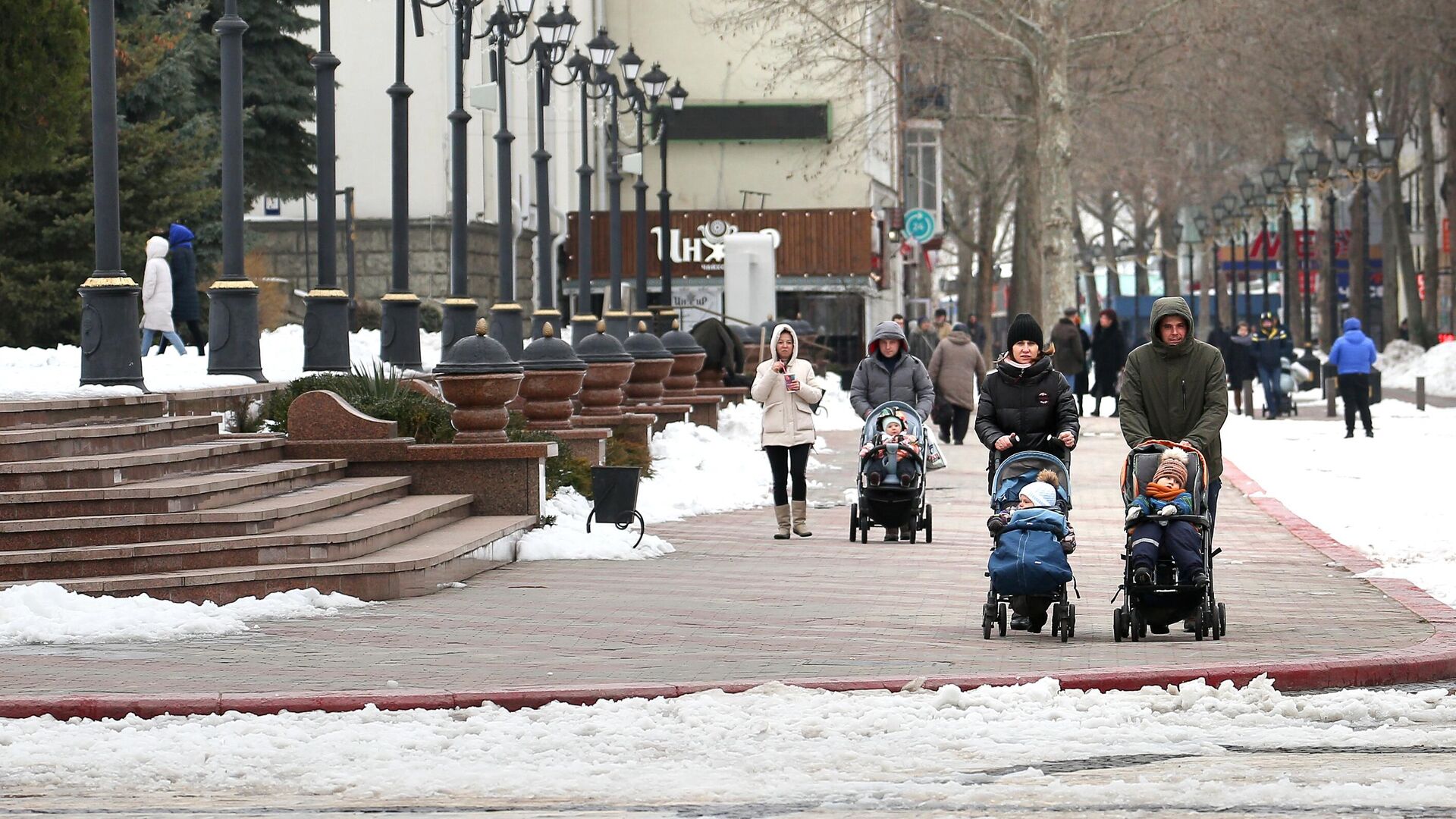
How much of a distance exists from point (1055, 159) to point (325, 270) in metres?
22.7

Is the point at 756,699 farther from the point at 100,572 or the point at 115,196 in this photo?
the point at 115,196

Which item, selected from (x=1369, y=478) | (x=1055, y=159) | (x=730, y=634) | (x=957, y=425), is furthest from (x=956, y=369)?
(x=730, y=634)

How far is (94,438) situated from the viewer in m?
13.7

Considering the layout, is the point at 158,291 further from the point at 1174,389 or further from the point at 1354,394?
the point at 1174,389

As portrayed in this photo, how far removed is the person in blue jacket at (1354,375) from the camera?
104 feet

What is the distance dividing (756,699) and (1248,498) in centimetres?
1348

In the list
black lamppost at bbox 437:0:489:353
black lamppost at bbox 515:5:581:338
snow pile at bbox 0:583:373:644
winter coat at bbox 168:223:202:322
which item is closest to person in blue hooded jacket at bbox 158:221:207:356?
winter coat at bbox 168:223:202:322

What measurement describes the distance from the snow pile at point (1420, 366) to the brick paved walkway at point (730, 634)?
112 ft

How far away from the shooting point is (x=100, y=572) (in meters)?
12.4

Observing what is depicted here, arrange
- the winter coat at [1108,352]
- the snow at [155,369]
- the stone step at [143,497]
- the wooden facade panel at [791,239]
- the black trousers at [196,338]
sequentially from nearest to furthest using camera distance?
the stone step at [143,497] < the snow at [155,369] < the black trousers at [196,338] < the winter coat at [1108,352] < the wooden facade panel at [791,239]

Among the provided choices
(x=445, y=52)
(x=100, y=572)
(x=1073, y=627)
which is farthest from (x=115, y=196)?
(x=445, y=52)

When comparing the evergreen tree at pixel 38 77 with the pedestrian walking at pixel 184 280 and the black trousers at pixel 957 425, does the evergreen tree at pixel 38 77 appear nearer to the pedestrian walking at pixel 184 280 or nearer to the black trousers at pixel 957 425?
the pedestrian walking at pixel 184 280

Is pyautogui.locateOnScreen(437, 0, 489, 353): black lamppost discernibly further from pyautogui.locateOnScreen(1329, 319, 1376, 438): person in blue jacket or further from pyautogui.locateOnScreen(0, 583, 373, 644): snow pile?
pyautogui.locateOnScreen(0, 583, 373, 644): snow pile

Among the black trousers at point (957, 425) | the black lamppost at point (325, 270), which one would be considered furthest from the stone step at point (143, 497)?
the black trousers at point (957, 425)
